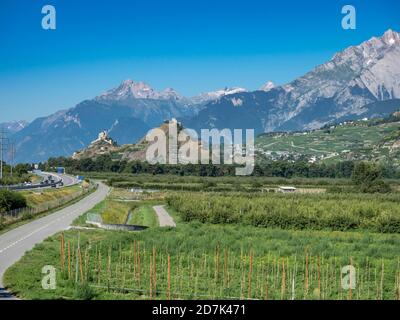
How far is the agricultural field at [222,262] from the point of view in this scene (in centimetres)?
2838

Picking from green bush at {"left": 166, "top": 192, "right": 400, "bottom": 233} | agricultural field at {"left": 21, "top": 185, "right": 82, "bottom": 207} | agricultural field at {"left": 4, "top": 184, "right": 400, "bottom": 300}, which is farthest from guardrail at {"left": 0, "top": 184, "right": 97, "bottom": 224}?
green bush at {"left": 166, "top": 192, "right": 400, "bottom": 233}

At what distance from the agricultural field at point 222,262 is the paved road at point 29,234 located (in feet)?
3.16

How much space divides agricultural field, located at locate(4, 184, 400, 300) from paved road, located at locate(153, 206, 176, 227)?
1736mm

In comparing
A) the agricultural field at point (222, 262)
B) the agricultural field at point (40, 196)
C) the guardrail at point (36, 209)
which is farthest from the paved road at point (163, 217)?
the agricultural field at point (40, 196)

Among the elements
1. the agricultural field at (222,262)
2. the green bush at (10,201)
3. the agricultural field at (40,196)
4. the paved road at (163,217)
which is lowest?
the paved road at (163,217)

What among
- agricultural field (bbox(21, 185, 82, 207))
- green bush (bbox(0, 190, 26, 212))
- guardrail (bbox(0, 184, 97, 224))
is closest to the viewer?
guardrail (bbox(0, 184, 97, 224))

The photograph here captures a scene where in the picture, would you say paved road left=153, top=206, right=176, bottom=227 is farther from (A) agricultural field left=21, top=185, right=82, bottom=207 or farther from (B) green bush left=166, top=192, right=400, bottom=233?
(A) agricultural field left=21, top=185, right=82, bottom=207

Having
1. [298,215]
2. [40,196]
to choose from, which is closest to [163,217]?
[298,215]

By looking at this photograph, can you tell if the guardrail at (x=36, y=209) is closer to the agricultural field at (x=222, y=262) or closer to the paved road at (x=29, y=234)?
the paved road at (x=29, y=234)

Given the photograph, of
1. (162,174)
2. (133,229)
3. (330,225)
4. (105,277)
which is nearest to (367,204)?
(330,225)

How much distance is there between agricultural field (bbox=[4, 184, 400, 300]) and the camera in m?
28.4
